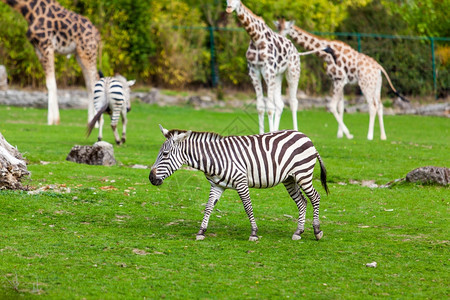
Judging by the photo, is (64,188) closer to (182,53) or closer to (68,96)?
(68,96)

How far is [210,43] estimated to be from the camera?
3225 centimetres

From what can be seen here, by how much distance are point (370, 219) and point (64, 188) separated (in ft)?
16.2

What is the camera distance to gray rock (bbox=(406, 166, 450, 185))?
12652mm

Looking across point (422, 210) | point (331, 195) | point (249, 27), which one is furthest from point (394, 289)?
point (249, 27)

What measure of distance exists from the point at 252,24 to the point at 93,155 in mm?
5495

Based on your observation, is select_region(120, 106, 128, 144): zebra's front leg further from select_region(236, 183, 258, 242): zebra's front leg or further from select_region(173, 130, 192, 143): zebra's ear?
select_region(236, 183, 258, 242): zebra's front leg

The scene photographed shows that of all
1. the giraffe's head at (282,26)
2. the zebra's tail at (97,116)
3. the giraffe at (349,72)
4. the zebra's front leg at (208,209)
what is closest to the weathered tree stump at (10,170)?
the zebra's front leg at (208,209)

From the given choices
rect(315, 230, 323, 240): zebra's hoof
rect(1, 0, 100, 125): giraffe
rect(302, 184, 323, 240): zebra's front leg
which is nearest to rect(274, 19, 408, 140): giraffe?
rect(1, 0, 100, 125): giraffe

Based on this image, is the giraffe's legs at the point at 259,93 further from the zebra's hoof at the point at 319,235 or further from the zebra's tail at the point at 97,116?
the zebra's hoof at the point at 319,235

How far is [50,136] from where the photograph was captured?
18.7m

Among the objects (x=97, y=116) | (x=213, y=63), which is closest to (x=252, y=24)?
(x=97, y=116)

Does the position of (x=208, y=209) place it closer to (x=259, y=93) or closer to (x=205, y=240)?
(x=205, y=240)

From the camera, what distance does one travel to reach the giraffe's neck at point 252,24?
16559 millimetres

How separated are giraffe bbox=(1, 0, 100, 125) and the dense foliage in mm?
6318
